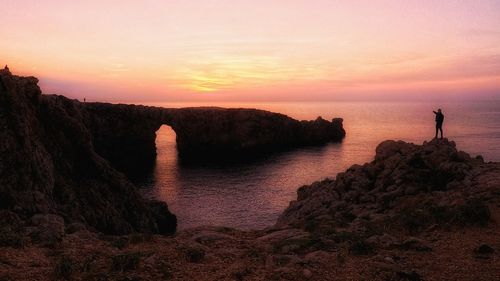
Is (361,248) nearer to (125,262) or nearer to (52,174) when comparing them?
(125,262)

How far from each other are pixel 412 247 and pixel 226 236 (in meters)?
9.14

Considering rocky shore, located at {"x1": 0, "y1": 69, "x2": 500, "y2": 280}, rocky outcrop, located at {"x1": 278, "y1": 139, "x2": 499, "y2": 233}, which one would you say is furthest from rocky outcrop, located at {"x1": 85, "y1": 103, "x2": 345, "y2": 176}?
rocky outcrop, located at {"x1": 278, "y1": 139, "x2": 499, "y2": 233}

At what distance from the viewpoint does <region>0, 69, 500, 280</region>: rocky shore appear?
13.8m

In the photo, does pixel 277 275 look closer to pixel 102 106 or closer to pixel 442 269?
pixel 442 269

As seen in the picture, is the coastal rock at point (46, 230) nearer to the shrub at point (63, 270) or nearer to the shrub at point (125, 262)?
the shrub at point (63, 270)

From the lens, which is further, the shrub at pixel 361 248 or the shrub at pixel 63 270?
the shrub at pixel 361 248

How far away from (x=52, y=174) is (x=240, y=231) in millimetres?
18118

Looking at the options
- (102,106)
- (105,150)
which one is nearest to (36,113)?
Answer: (105,150)

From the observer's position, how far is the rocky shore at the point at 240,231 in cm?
1384

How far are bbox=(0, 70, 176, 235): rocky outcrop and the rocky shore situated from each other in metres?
0.11

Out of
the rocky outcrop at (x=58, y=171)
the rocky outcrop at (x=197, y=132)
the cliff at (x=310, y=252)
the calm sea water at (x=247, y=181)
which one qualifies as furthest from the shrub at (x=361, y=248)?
the rocky outcrop at (x=197, y=132)

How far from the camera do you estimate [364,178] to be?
3700 centimetres

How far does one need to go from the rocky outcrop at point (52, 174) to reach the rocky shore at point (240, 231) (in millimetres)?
109

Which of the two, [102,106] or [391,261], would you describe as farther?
[102,106]
